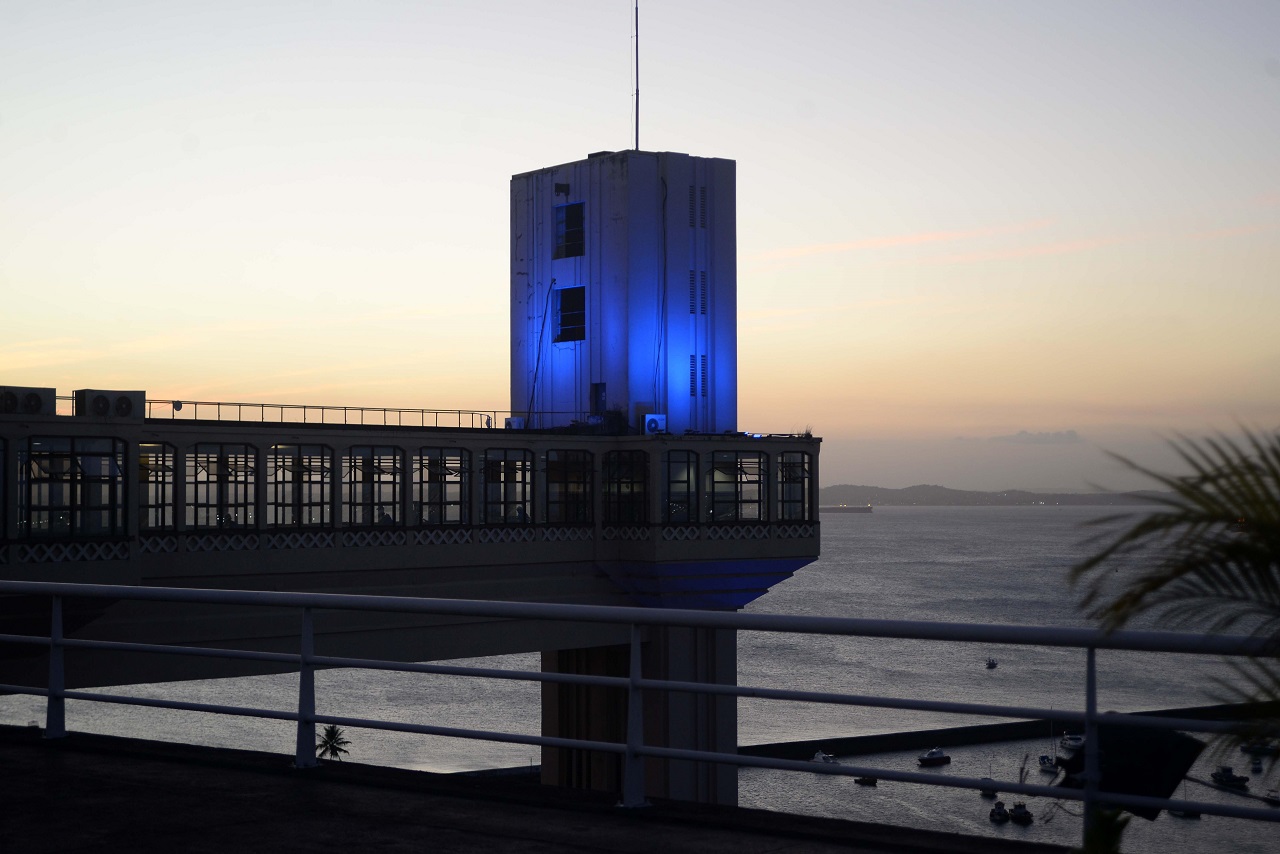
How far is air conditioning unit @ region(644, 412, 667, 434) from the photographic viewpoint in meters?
48.1

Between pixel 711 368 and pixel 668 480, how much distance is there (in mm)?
5203

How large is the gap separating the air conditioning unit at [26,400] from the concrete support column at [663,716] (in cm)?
2175

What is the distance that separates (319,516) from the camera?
41250 millimetres

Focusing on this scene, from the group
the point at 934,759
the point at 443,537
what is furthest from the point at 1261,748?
the point at 934,759

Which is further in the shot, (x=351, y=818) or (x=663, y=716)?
(x=663, y=716)

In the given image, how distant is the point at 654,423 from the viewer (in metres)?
48.2

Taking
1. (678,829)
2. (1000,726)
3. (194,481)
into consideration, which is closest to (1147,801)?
(678,829)

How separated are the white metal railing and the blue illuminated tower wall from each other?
128ft

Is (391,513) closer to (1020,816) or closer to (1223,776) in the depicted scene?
(1223,776)

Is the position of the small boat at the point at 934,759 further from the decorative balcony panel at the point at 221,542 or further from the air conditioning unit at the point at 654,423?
the decorative balcony panel at the point at 221,542

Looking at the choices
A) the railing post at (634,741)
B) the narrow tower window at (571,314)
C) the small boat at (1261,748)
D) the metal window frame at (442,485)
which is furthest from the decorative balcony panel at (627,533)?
the small boat at (1261,748)

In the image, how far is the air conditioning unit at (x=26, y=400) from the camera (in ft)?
104

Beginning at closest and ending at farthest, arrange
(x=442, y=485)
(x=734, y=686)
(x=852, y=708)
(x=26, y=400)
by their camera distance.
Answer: (x=734, y=686) < (x=26, y=400) < (x=442, y=485) < (x=852, y=708)

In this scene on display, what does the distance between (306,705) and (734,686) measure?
3.53 meters
